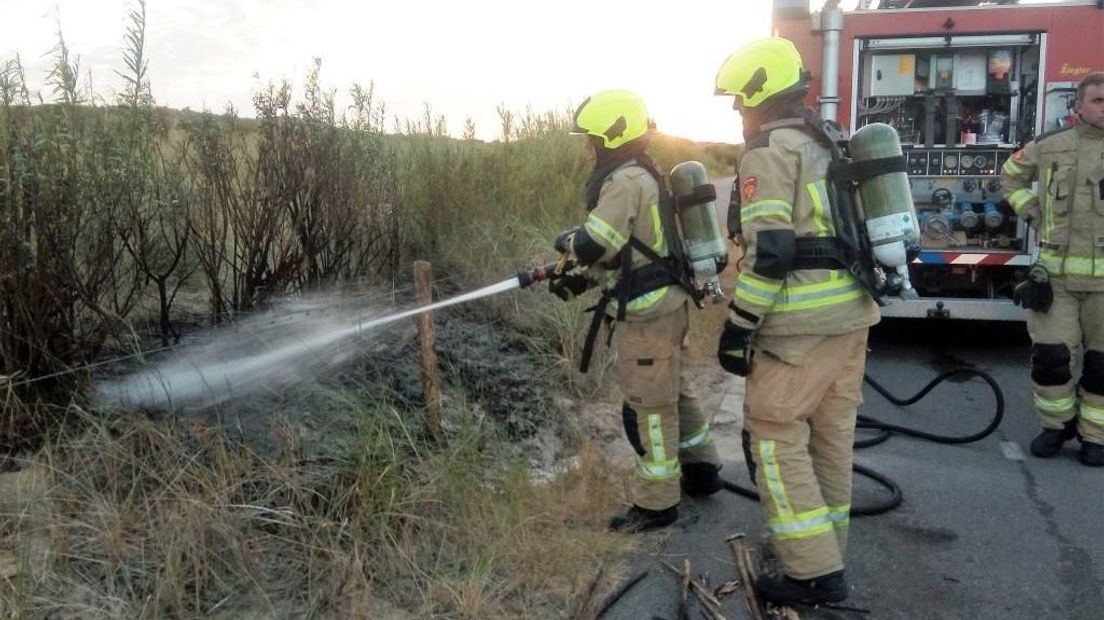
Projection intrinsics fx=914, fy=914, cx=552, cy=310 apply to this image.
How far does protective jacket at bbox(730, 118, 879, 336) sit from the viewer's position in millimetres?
3332

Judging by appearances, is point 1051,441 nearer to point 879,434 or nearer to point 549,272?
point 879,434

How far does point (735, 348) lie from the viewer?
11.3 ft

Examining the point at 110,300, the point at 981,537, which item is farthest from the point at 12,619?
the point at 981,537

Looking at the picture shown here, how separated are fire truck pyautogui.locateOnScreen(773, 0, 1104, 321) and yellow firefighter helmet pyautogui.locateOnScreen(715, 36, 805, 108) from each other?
4147mm

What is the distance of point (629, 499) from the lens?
437 cm

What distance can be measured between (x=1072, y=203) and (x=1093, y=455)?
1419 mm

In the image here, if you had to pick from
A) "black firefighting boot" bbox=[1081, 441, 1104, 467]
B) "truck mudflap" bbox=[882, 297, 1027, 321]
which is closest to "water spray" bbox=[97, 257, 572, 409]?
"black firefighting boot" bbox=[1081, 441, 1104, 467]

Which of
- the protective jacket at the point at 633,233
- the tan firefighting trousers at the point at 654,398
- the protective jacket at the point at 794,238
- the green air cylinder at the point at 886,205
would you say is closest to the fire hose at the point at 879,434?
the protective jacket at the point at 633,233

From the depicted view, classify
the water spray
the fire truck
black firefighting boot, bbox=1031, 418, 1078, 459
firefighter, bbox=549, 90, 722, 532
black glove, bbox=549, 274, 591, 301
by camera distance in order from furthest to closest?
1. the fire truck
2. black firefighting boot, bbox=1031, 418, 1078, 459
3. black glove, bbox=549, 274, 591, 301
4. the water spray
5. firefighter, bbox=549, 90, 722, 532

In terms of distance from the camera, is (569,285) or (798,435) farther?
(569,285)

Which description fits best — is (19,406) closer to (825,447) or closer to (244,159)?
(244,159)

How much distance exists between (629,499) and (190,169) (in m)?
2.97

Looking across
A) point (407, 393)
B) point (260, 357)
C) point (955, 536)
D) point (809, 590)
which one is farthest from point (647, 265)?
point (260, 357)

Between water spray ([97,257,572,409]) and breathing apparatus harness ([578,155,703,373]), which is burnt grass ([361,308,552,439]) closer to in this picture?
water spray ([97,257,572,409])
